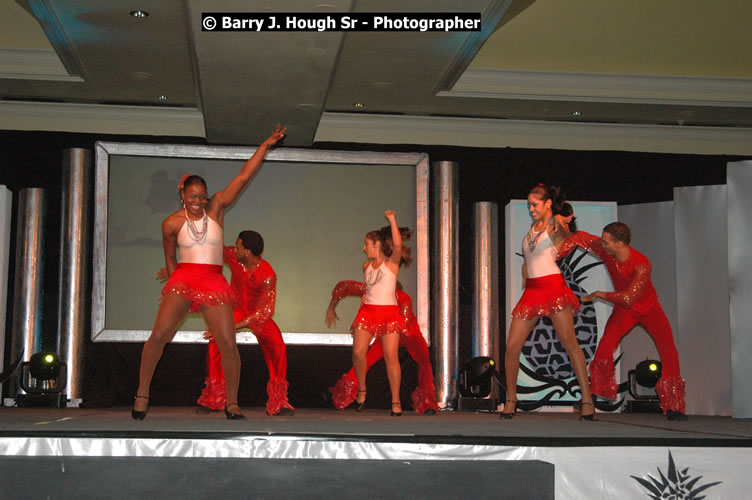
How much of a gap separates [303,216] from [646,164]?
3836 mm

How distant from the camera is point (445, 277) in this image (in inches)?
333

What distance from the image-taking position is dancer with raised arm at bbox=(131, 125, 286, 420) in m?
5.12

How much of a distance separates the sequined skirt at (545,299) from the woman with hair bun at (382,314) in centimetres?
115

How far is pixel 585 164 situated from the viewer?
9.12 m

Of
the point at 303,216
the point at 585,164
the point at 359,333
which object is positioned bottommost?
the point at 359,333

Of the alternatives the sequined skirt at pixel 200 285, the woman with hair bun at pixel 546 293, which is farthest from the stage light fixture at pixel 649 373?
the sequined skirt at pixel 200 285

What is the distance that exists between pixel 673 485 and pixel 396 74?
4663 mm

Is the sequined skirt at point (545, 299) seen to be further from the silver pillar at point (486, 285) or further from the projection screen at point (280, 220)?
the projection screen at point (280, 220)

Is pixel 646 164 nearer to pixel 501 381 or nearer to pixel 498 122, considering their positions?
pixel 498 122

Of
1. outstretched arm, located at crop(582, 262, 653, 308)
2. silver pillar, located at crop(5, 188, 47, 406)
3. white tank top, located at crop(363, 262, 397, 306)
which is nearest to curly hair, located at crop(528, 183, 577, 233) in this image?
outstretched arm, located at crop(582, 262, 653, 308)

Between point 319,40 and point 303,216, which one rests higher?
point 319,40

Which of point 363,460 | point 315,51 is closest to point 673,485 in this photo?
point 363,460

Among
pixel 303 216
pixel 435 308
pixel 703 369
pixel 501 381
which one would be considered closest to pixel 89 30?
pixel 303 216

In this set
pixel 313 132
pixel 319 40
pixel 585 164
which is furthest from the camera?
pixel 585 164
